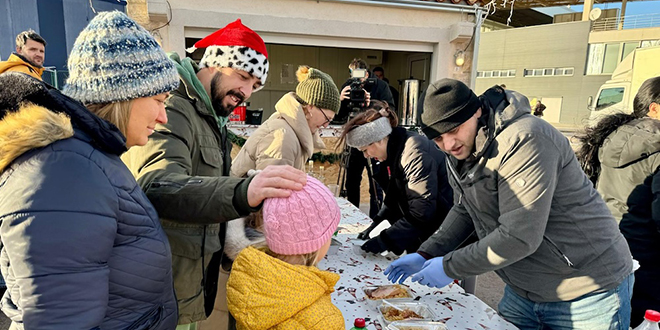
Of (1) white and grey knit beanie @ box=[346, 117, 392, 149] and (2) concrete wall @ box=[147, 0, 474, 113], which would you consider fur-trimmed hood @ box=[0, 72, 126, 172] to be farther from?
(2) concrete wall @ box=[147, 0, 474, 113]

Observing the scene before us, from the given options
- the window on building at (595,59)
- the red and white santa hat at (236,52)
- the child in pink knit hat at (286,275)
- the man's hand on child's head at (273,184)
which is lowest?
the child in pink knit hat at (286,275)

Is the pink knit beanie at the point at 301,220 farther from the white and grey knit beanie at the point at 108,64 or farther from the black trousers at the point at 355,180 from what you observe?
the black trousers at the point at 355,180

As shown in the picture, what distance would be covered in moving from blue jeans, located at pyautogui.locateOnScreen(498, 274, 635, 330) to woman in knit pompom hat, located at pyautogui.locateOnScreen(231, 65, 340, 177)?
60.2 inches

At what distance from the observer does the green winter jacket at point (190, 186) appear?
3.55 ft

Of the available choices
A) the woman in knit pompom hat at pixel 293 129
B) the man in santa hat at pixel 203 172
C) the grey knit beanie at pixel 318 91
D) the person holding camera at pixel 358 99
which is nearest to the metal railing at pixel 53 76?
the person holding camera at pixel 358 99

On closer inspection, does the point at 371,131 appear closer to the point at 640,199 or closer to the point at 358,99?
the point at 640,199

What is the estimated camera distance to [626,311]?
58.9 inches

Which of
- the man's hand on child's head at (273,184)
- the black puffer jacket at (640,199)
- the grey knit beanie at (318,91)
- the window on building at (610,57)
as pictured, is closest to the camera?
the man's hand on child's head at (273,184)

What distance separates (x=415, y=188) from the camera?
218 centimetres

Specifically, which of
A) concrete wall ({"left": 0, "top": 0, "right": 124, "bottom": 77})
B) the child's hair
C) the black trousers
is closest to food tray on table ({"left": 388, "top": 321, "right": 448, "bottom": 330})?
the child's hair

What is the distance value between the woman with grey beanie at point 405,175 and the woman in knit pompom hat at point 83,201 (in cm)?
148

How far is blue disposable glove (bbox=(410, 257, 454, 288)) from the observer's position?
158cm

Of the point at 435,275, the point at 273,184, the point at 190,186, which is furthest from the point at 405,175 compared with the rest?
the point at 190,186

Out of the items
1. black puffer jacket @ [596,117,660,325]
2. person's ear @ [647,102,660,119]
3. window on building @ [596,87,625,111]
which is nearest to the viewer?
black puffer jacket @ [596,117,660,325]
